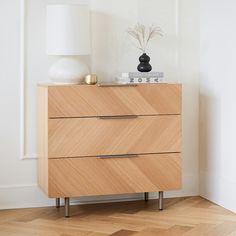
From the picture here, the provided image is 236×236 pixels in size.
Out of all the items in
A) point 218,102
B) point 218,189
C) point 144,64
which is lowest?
point 218,189

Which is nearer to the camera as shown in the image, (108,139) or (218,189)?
(108,139)

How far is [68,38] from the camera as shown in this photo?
3.55 meters

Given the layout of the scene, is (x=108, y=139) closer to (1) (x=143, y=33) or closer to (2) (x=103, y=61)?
(2) (x=103, y=61)

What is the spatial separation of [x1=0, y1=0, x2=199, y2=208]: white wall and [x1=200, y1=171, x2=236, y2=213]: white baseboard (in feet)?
0.33

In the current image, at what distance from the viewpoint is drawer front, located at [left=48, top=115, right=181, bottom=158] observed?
3.45 m

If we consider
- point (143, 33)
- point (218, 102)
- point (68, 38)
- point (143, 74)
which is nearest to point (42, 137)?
point (68, 38)

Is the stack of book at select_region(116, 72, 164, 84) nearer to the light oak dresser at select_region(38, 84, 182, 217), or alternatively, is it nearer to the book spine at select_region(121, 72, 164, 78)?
the book spine at select_region(121, 72, 164, 78)

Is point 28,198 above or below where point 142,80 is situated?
below

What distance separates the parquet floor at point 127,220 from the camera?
3.24 meters

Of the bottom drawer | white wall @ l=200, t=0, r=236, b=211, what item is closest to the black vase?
white wall @ l=200, t=0, r=236, b=211

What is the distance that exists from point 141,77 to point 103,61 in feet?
1.20

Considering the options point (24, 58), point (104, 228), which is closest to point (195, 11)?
point (24, 58)

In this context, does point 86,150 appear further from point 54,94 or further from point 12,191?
point 12,191

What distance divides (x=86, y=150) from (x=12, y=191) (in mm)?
631
